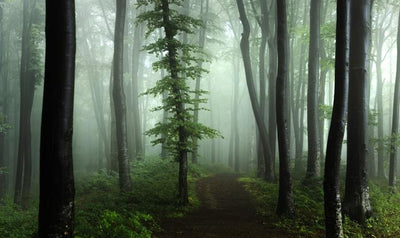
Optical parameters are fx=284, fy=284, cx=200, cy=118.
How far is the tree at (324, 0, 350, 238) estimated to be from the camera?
5.88 metres

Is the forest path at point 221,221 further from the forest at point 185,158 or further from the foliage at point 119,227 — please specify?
the foliage at point 119,227

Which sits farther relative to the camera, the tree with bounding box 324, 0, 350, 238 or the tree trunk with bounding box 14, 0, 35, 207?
the tree trunk with bounding box 14, 0, 35, 207

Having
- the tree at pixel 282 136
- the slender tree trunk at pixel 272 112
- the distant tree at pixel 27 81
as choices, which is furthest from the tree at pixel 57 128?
the distant tree at pixel 27 81

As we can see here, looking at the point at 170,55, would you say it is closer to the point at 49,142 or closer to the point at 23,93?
the point at 49,142

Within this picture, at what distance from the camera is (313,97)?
13.1 metres

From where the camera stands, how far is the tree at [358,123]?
8672 mm

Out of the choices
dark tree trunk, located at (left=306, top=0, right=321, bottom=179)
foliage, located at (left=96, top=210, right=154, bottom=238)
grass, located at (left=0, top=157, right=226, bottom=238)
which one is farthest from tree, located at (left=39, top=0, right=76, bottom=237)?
dark tree trunk, located at (left=306, top=0, right=321, bottom=179)

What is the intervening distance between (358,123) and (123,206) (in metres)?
7.70

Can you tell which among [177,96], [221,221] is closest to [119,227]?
[221,221]

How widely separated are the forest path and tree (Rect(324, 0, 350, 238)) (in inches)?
68.0

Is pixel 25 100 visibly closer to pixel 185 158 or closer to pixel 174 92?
pixel 174 92

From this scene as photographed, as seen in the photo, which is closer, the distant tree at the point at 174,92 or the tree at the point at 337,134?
the tree at the point at 337,134

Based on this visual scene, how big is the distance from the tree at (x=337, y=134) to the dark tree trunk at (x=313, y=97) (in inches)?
265

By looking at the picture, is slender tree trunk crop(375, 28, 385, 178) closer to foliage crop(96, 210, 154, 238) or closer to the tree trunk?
foliage crop(96, 210, 154, 238)
